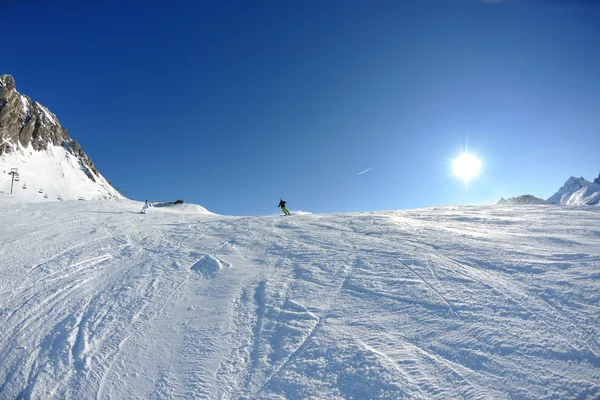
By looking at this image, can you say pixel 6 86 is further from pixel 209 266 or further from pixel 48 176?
pixel 209 266

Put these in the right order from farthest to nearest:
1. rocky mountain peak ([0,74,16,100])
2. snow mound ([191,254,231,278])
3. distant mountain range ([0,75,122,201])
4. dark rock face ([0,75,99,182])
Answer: rocky mountain peak ([0,74,16,100]) → dark rock face ([0,75,99,182]) → distant mountain range ([0,75,122,201]) → snow mound ([191,254,231,278])

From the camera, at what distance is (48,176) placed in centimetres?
7094

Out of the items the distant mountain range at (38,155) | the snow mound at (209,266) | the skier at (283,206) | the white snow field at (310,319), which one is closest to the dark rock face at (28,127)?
the distant mountain range at (38,155)

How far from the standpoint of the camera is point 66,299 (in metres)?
6.16

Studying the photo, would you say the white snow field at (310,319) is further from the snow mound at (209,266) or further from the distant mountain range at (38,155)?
the distant mountain range at (38,155)

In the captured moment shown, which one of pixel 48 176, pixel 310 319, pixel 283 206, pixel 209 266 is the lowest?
pixel 310 319

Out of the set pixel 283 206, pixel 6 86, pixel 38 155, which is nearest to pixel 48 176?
pixel 38 155

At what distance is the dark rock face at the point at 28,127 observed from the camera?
236 feet

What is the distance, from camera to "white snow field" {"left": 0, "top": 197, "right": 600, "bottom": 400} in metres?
4.04

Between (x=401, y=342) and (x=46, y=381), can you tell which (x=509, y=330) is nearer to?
(x=401, y=342)

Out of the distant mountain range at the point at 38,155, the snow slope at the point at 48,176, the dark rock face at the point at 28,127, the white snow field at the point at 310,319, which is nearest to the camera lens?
the white snow field at the point at 310,319

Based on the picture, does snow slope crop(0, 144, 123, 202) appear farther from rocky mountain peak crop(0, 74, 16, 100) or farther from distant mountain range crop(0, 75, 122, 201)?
rocky mountain peak crop(0, 74, 16, 100)

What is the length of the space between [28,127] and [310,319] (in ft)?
344

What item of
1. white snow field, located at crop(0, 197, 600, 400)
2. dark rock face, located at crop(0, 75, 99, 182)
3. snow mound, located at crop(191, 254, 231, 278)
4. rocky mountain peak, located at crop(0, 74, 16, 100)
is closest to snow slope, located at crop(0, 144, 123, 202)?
dark rock face, located at crop(0, 75, 99, 182)
